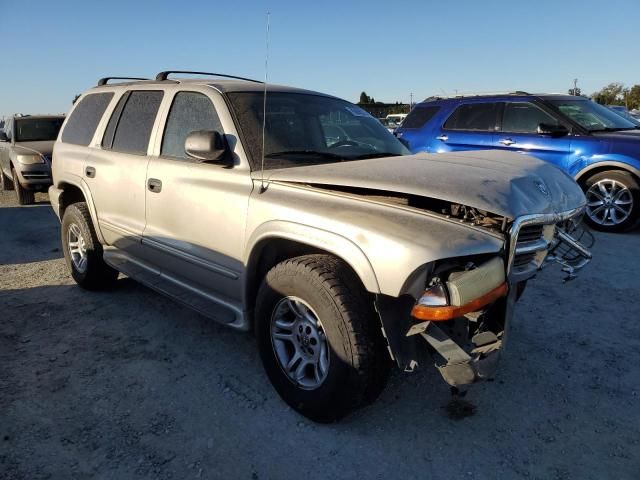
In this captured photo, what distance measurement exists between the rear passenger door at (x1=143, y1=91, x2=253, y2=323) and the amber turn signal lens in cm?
123

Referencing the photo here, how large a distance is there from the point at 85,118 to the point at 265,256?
2.92 meters

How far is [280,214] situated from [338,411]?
1.10 m

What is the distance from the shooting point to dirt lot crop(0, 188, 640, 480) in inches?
93.4

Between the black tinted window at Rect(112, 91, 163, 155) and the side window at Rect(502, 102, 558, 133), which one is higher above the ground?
the side window at Rect(502, 102, 558, 133)

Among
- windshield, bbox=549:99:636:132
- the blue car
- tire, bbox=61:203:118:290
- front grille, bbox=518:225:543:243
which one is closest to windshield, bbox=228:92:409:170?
front grille, bbox=518:225:543:243

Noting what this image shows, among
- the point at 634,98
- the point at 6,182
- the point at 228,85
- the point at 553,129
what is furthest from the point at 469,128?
the point at 634,98

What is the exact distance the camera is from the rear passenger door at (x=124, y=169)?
12.5 ft

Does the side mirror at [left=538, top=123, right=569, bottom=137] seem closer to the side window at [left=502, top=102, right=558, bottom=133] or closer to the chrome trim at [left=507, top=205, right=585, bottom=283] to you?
the side window at [left=502, top=102, right=558, bottom=133]

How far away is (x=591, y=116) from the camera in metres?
7.35

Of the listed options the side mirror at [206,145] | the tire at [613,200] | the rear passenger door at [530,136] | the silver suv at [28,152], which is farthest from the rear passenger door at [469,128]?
the silver suv at [28,152]

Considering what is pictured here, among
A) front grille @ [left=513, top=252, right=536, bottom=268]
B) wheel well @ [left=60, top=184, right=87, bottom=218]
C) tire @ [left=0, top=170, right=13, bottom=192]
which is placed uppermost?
front grille @ [left=513, top=252, right=536, bottom=268]

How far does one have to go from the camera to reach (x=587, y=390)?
2.97 metres

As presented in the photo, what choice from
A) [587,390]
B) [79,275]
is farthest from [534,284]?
[79,275]

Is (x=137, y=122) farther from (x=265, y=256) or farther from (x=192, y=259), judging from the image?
(x=265, y=256)
